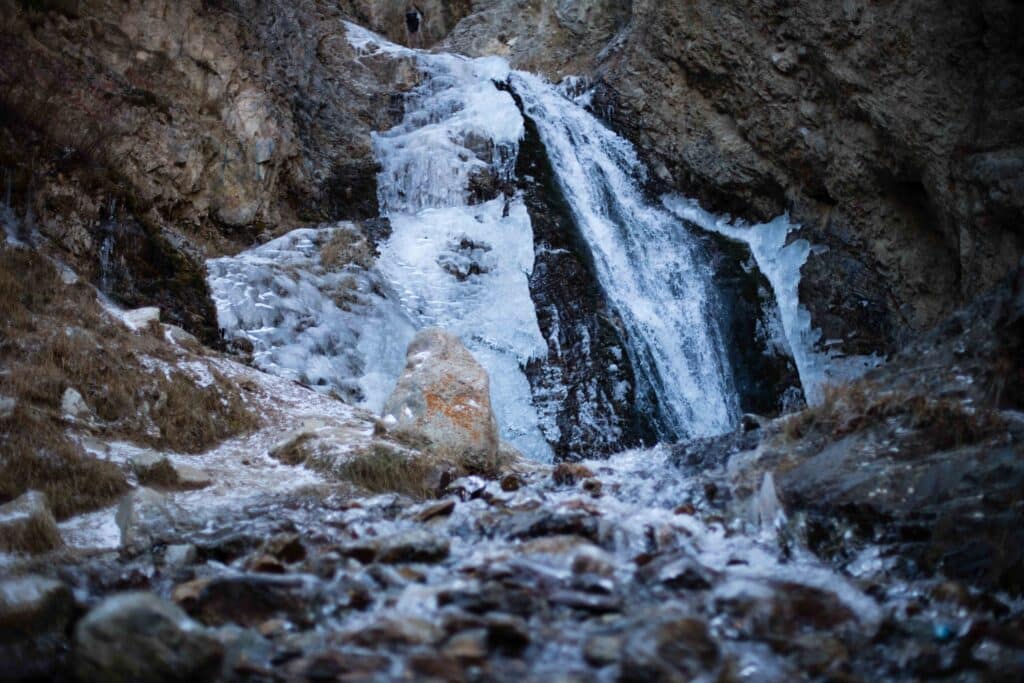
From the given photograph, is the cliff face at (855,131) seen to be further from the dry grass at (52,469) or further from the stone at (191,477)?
the dry grass at (52,469)

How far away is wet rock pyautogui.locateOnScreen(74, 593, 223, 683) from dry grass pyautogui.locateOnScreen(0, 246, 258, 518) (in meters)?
2.93

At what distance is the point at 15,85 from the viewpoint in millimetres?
10086

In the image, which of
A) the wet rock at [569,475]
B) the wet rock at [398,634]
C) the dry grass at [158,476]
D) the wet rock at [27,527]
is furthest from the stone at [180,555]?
the wet rock at [569,475]

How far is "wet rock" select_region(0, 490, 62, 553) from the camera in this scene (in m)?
4.64

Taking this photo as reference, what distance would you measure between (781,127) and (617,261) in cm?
418

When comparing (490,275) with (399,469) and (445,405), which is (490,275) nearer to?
(445,405)

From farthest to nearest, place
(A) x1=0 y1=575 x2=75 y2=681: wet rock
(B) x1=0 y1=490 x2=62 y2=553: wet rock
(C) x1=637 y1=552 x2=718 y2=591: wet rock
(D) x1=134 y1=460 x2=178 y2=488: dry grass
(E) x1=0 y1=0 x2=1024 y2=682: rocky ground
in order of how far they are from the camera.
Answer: (D) x1=134 y1=460 x2=178 y2=488: dry grass, (B) x1=0 y1=490 x2=62 y2=553: wet rock, (C) x1=637 y1=552 x2=718 y2=591: wet rock, (E) x1=0 y1=0 x2=1024 y2=682: rocky ground, (A) x1=0 y1=575 x2=75 y2=681: wet rock

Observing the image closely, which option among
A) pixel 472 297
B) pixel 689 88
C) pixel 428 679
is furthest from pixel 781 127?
pixel 428 679

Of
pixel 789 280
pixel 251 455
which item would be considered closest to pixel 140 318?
pixel 251 455

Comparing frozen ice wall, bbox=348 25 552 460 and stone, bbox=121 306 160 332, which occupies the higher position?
frozen ice wall, bbox=348 25 552 460

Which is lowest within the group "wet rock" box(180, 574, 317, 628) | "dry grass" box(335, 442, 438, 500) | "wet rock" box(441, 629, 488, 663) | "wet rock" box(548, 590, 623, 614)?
"wet rock" box(441, 629, 488, 663)

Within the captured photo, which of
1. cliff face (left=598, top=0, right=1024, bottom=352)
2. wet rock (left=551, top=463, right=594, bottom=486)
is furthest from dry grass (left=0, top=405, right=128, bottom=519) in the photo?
cliff face (left=598, top=0, right=1024, bottom=352)

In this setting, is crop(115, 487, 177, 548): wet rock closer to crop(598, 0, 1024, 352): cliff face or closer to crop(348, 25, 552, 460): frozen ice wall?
crop(348, 25, 552, 460): frozen ice wall

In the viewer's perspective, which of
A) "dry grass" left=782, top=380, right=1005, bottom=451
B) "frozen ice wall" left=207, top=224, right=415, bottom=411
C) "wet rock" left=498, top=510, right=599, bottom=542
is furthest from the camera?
"frozen ice wall" left=207, top=224, right=415, bottom=411
